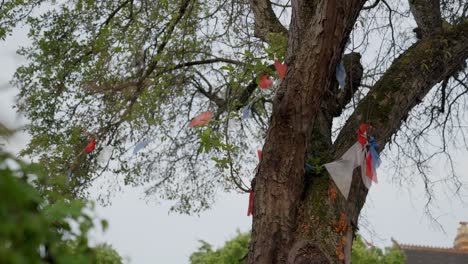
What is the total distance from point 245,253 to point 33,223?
15.8m

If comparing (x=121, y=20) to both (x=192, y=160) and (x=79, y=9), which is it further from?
(x=192, y=160)

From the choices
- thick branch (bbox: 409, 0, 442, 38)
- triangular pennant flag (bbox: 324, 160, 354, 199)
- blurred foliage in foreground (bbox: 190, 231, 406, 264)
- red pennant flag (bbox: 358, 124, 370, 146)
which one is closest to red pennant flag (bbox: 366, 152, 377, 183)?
red pennant flag (bbox: 358, 124, 370, 146)

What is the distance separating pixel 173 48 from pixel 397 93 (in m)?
3.36

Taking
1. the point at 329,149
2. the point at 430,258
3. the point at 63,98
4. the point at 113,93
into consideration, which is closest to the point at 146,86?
the point at 113,93

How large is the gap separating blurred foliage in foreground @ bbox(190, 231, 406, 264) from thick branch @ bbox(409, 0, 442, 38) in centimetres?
1043

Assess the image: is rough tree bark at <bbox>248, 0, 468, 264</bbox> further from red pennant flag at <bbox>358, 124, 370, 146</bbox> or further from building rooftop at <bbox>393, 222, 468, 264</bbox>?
building rooftop at <bbox>393, 222, 468, 264</bbox>

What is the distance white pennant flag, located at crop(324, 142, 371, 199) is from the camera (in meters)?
4.92

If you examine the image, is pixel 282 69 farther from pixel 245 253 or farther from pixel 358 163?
pixel 245 253

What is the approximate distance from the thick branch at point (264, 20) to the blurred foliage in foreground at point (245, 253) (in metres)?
10.1

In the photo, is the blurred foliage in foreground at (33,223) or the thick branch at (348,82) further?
the thick branch at (348,82)

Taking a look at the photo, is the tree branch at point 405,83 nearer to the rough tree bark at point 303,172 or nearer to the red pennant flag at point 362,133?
the red pennant flag at point 362,133

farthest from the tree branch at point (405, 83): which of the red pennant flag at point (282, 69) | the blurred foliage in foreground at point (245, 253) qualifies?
the blurred foliage in foreground at point (245, 253)

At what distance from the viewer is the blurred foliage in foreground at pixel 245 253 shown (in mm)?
16594

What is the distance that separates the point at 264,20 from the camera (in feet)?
23.7
